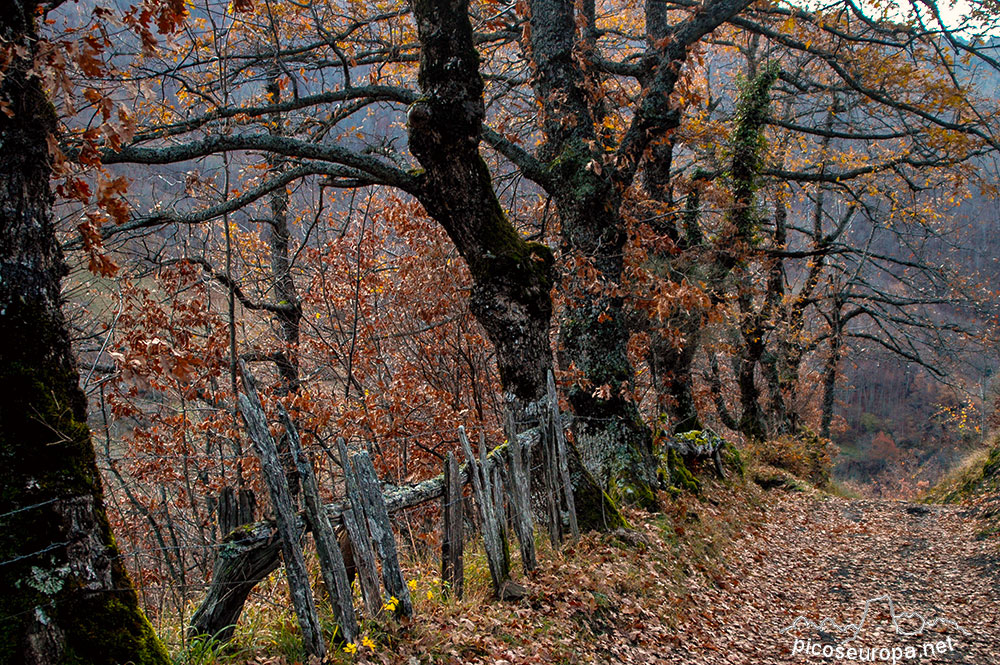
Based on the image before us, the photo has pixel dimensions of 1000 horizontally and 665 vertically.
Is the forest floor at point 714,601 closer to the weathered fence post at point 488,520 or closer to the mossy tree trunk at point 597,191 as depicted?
the weathered fence post at point 488,520

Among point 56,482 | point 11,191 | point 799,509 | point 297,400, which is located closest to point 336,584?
point 56,482

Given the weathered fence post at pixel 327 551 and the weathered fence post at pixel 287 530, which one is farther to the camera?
the weathered fence post at pixel 327 551

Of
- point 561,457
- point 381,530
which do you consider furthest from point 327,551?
point 561,457

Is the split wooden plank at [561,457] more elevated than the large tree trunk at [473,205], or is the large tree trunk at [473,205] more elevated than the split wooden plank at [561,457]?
the large tree trunk at [473,205]

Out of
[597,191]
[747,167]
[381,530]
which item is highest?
[747,167]

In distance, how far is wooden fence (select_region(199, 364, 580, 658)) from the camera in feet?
11.4

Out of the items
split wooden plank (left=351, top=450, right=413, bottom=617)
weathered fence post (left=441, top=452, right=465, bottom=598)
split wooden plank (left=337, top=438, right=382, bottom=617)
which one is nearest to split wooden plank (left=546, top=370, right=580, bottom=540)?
weathered fence post (left=441, top=452, right=465, bottom=598)

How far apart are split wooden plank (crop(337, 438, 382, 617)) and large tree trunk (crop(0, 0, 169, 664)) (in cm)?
123

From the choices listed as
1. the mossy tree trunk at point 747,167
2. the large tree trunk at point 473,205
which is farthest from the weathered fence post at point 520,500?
the mossy tree trunk at point 747,167

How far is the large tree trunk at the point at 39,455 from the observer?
8.51 feet

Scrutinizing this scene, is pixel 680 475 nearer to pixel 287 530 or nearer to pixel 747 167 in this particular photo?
pixel 747 167

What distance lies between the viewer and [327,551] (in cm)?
360

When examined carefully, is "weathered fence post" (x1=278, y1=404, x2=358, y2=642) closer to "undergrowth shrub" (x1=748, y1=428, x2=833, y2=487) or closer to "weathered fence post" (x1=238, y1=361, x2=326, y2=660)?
"weathered fence post" (x1=238, y1=361, x2=326, y2=660)

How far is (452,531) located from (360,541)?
2.92 feet
